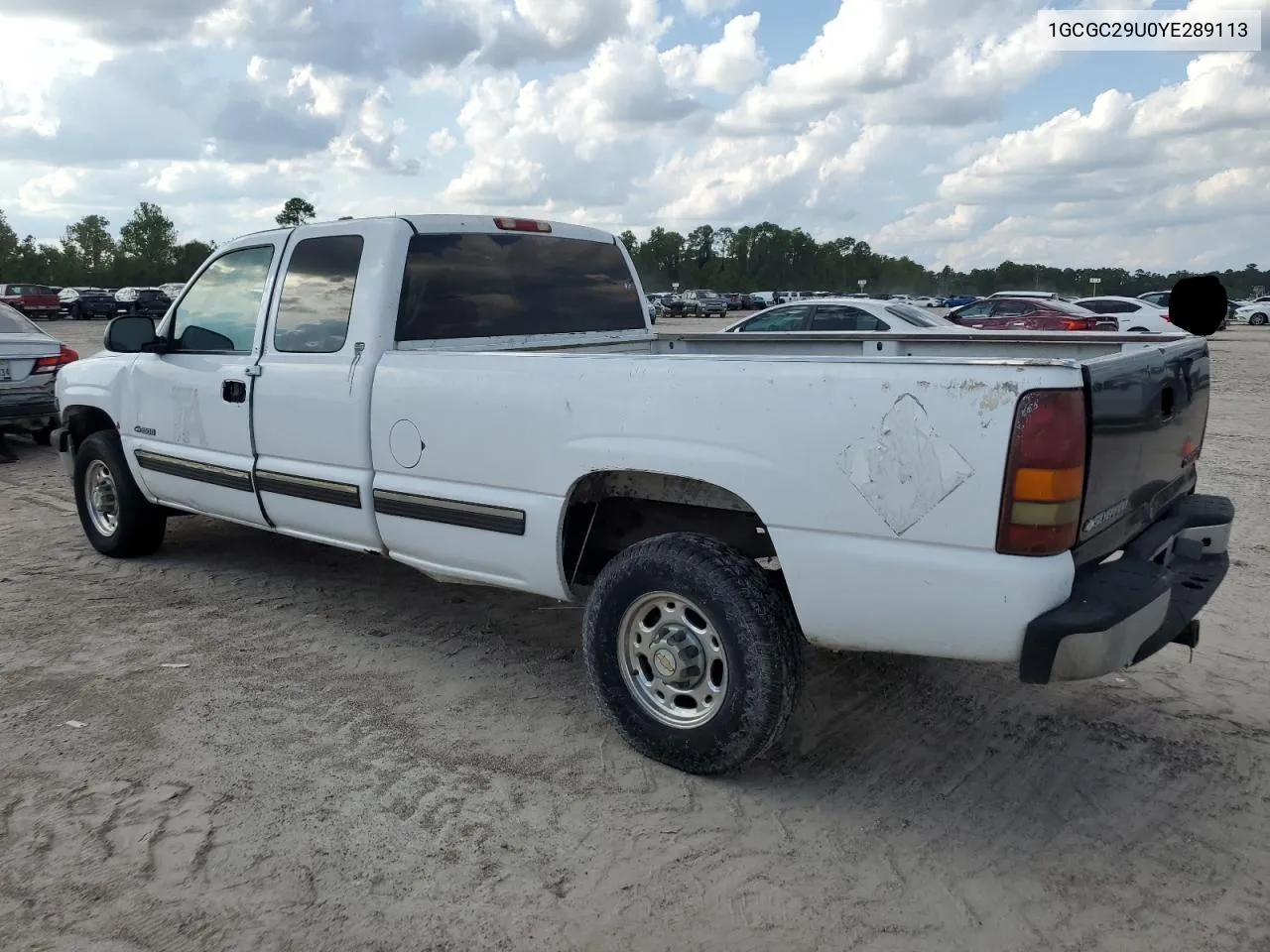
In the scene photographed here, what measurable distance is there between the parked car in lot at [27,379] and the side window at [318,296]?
5988 mm

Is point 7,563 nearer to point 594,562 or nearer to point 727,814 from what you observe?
point 594,562

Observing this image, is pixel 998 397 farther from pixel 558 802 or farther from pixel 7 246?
pixel 7 246

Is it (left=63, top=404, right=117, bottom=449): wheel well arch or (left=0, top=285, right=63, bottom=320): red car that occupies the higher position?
(left=0, top=285, right=63, bottom=320): red car

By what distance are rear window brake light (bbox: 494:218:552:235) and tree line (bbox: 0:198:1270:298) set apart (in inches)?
2524

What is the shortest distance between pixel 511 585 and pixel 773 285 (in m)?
115

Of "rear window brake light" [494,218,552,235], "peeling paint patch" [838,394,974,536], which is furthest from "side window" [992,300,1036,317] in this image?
"peeling paint patch" [838,394,974,536]

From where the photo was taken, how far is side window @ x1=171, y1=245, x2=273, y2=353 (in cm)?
504

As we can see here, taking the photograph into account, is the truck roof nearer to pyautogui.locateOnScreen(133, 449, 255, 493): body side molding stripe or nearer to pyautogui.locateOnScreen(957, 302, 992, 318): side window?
pyautogui.locateOnScreen(133, 449, 255, 493): body side molding stripe

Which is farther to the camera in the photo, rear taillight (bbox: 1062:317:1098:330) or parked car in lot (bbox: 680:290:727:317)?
parked car in lot (bbox: 680:290:727:317)

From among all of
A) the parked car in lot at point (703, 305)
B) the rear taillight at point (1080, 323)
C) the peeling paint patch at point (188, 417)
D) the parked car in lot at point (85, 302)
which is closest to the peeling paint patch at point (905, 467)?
the peeling paint patch at point (188, 417)

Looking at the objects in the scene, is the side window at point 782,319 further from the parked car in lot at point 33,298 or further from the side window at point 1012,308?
the parked car in lot at point 33,298

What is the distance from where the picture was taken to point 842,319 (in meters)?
14.4

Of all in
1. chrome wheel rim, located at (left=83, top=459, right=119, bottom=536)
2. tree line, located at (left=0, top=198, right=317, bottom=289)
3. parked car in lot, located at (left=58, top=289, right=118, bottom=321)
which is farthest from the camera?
tree line, located at (left=0, top=198, right=317, bottom=289)

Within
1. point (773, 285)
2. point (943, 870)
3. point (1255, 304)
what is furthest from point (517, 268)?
point (773, 285)
